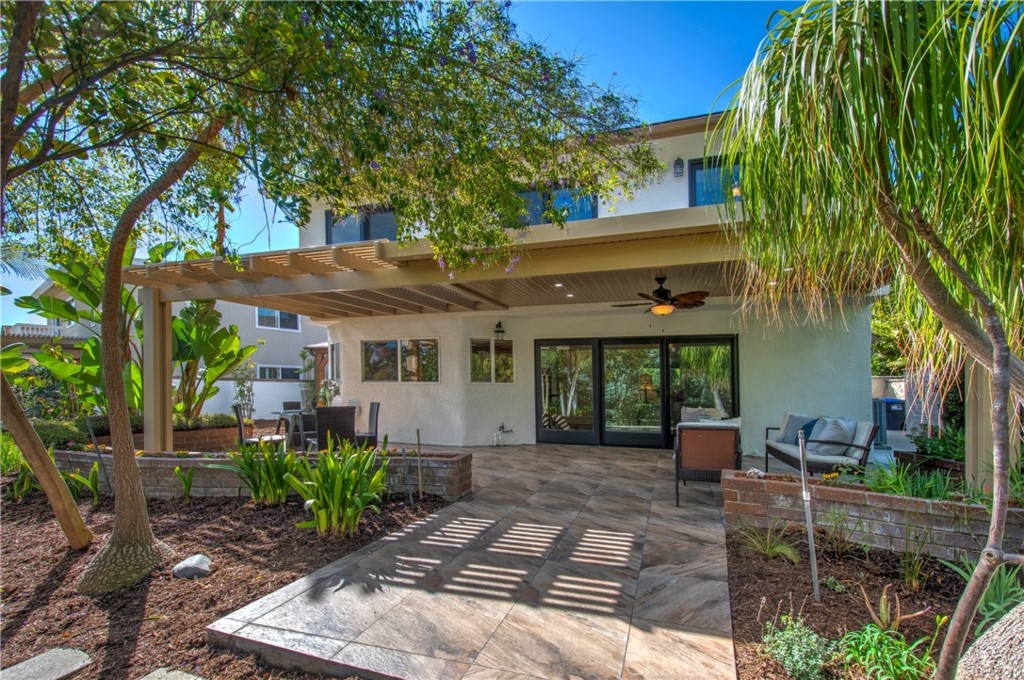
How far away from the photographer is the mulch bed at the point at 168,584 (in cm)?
281

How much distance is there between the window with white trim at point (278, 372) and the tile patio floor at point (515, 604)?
15579 mm

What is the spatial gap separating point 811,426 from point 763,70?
6.77 metres

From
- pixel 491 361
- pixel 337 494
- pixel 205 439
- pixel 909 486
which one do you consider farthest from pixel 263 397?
pixel 909 486

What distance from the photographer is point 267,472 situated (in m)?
5.19

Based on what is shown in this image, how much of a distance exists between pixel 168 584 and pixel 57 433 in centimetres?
621

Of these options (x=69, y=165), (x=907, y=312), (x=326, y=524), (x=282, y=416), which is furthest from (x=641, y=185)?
(x=282, y=416)

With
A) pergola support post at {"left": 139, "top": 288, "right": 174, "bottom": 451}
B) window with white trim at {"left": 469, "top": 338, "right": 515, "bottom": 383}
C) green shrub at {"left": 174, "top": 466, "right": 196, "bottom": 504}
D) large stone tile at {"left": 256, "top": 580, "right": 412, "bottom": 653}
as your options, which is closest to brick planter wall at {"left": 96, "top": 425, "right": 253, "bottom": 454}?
pergola support post at {"left": 139, "top": 288, "right": 174, "bottom": 451}

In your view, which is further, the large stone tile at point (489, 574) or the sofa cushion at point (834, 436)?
the sofa cushion at point (834, 436)

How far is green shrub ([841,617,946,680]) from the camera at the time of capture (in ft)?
7.68

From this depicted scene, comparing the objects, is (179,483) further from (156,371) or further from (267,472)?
(156,371)

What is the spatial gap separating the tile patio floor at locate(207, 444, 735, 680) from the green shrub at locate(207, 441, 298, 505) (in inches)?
58.4

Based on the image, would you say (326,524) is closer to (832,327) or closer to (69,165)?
(69,165)

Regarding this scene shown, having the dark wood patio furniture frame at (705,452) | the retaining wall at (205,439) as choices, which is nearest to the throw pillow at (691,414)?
the dark wood patio furniture frame at (705,452)

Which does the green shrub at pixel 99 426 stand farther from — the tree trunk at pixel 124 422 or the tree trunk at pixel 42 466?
the tree trunk at pixel 124 422
